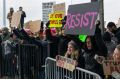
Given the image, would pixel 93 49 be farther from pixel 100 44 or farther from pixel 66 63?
pixel 66 63

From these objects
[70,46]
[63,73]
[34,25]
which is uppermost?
[34,25]

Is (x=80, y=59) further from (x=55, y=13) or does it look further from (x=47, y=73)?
(x=55, y=13)

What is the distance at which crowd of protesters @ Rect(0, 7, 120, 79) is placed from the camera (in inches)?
324

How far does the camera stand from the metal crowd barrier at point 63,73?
744 centimetres

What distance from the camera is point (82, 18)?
8.35 meters

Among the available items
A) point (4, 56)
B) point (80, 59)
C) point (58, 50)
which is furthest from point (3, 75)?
point (80, 59)

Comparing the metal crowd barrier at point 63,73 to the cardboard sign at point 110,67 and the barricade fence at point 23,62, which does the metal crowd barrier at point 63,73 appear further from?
the barricade fence at point 23,62

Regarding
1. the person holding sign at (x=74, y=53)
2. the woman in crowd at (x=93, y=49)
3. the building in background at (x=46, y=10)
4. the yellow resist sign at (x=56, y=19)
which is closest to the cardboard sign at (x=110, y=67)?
the woman in crowd at (x=93, y=49)

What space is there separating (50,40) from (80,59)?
292cm

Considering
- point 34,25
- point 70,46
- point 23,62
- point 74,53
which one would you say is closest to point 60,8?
point 34,25

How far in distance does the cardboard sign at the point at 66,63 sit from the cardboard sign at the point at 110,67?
2.68ft

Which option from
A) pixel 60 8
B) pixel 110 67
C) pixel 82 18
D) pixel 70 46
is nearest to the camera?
pixel 110 67

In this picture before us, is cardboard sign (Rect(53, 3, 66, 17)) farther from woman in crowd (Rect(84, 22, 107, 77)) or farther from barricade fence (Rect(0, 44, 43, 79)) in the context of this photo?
woman in crowd (Rect(84, 22, 107, 77))

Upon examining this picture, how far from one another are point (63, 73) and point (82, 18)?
43.6 inches
